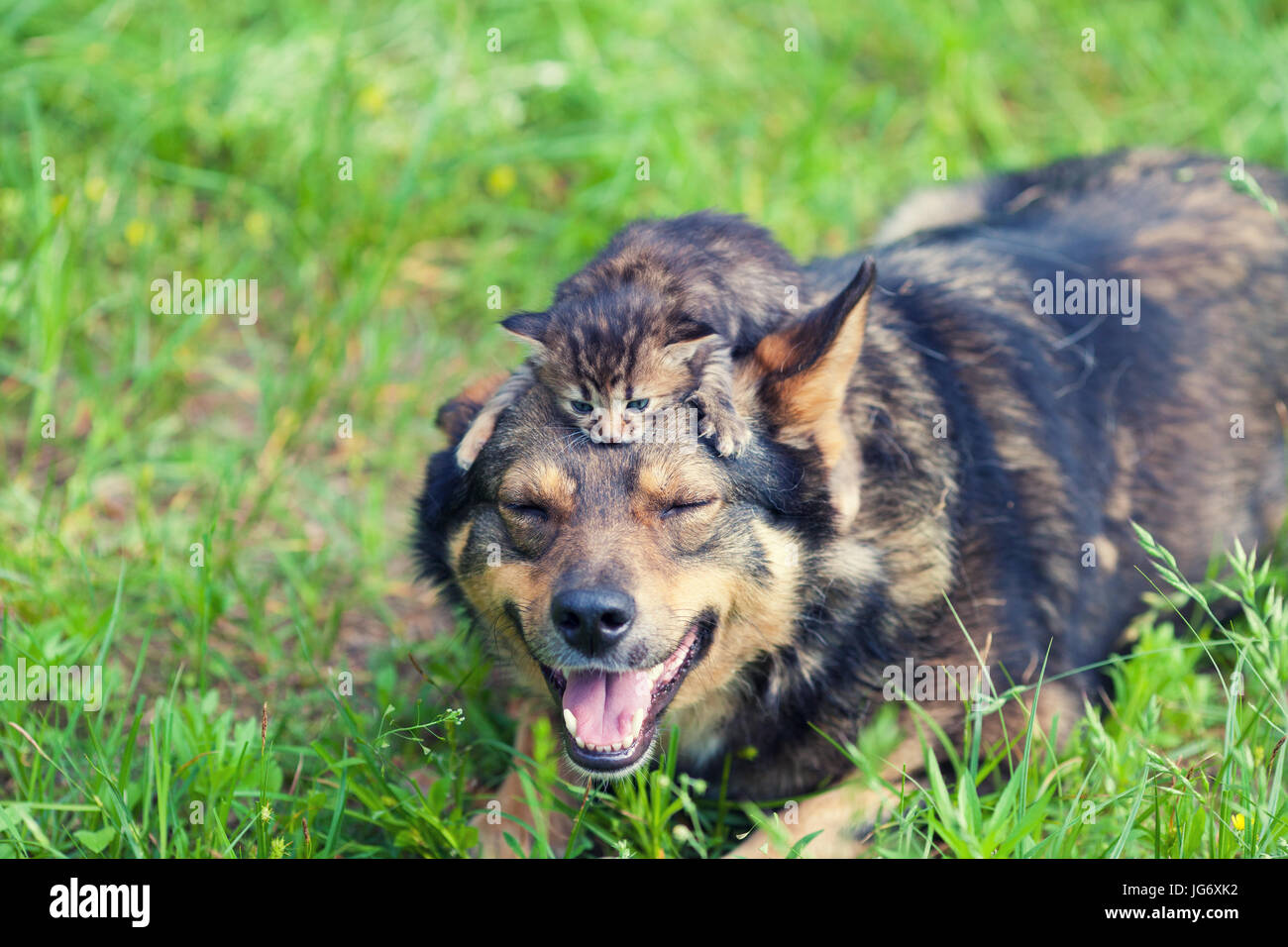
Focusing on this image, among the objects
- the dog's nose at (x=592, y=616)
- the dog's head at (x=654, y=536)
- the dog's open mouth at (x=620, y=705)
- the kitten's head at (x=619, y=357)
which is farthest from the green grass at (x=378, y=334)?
the kitten's head at (x=619, y=357)

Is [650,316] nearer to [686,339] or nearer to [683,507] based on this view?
[686,339]

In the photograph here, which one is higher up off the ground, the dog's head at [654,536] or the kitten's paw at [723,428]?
the kitten's paw at [723,428]

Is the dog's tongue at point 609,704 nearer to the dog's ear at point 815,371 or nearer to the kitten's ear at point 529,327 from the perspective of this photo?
the dog's ear at point 815,371

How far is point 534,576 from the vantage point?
11.1 feet

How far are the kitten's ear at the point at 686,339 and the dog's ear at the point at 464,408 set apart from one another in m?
0.74

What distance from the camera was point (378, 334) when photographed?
609 centimetres

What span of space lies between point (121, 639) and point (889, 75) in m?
5.65

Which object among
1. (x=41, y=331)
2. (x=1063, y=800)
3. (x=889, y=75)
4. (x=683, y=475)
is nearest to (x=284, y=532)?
(x=41, y=331)

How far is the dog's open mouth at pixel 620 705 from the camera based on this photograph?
3453 millimetres

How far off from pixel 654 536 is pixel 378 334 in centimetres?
321

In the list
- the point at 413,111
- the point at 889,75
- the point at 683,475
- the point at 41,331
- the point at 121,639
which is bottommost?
the point at 121,639

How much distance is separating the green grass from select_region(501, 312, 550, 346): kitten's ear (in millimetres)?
1146

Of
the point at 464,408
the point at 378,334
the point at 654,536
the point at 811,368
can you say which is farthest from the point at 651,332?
the point at 378,334

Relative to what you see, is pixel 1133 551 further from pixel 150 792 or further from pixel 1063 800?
pixel 150 792
